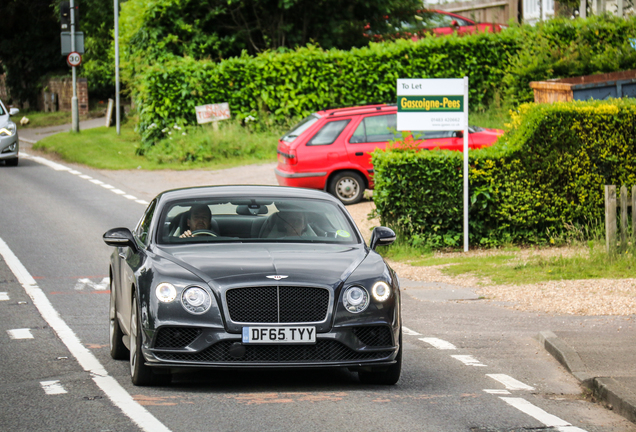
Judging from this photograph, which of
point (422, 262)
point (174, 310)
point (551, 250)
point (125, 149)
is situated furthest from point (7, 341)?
point (125, 149)

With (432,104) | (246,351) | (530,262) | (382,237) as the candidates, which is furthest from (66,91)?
(246,351)

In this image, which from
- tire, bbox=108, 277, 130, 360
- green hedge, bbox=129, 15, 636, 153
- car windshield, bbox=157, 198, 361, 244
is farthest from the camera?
green hedge, bbox=129, 15, 636, 153

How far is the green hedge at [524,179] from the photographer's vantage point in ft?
51.2

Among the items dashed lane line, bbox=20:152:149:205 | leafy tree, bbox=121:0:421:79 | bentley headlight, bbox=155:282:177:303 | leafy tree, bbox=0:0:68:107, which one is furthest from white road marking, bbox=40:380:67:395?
leafy tree, bbox=0:0:68:107

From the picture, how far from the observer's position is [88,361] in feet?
26.7

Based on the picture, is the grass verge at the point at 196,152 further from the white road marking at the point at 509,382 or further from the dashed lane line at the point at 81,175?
the white road marking at the point at 509,382

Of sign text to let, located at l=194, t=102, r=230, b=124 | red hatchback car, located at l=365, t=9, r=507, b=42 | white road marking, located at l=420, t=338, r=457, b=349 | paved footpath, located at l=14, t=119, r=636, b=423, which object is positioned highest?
red hatchback car, located at l=365, t=9, r=507, b=42

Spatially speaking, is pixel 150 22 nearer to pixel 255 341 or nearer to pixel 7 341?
pixel 7 341

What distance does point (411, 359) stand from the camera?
8547 millimetres

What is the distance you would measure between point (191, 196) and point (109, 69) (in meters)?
40.2

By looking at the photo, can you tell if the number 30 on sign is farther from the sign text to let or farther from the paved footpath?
the paved footpath

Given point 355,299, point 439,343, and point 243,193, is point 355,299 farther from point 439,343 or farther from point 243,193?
point 439,343

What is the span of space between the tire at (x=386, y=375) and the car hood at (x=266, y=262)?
79 centimetres

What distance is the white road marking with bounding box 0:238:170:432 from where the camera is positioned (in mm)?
6164
